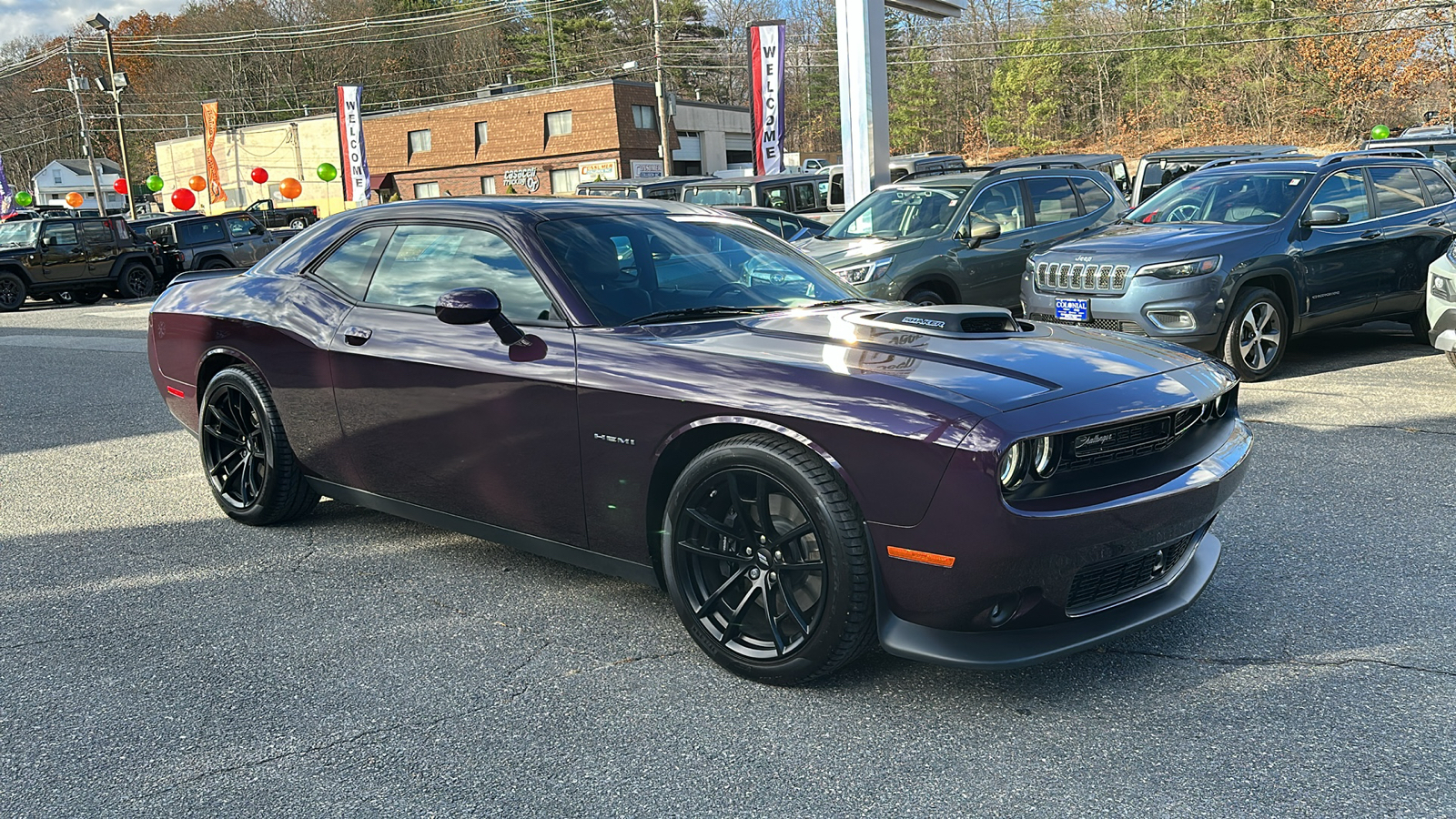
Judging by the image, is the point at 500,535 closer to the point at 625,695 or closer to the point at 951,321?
the point at 625,695

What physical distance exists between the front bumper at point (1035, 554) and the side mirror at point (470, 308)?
1.54 m

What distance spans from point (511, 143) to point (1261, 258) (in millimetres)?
46229

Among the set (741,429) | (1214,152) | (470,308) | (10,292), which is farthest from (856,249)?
(10,292)

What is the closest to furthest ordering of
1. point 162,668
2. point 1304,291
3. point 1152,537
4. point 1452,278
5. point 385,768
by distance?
1. point 385,768
2. point 1152,537
3. point 162,668
4. point 1452,278
5. point 1304,291

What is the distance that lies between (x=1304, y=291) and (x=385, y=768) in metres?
7.69

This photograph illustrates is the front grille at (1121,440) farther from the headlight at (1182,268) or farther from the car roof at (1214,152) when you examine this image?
the car roof at (1214,152)

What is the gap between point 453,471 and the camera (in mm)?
4020

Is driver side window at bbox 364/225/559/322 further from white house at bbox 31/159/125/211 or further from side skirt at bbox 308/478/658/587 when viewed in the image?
white house at bbox 31/159/125/211

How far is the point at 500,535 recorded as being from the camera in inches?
157

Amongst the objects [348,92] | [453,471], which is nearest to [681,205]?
[453,471]

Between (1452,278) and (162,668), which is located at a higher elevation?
(1452,278)

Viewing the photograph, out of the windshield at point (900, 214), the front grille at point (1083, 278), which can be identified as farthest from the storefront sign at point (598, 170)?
the front grille at point (1083, 278)

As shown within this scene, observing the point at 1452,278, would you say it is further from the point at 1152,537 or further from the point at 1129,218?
the point at 1152,537

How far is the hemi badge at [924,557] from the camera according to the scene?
282cm
